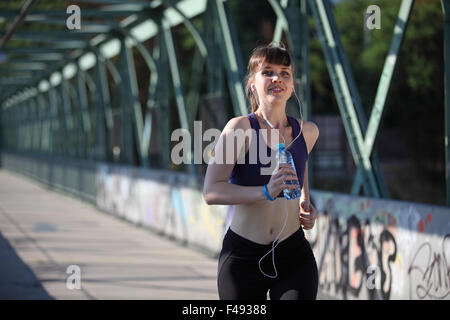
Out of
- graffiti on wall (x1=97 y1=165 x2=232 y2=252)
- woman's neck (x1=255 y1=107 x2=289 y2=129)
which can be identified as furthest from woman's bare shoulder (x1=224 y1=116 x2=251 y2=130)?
graffiti on wall (x1=97 y1=165 x2=232 y2=252)

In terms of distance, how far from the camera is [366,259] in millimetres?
6996

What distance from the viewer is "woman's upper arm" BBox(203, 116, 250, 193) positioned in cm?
296

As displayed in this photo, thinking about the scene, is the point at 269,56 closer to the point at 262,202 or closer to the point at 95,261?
the point at 262,202

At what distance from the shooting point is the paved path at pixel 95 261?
798 cm

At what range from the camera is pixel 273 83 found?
121 inches

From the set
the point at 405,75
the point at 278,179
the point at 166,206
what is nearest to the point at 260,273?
the point at 278,179

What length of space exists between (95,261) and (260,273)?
24.4 feet

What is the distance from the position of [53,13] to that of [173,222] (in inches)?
193

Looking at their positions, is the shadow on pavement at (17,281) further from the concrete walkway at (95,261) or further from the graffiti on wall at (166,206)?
the graffiti on wall at (166,206)

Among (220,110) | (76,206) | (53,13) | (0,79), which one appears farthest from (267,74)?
(0,79)

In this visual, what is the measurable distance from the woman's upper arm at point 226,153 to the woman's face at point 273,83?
18cm

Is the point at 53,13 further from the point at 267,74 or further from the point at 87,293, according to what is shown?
the point at 267,74

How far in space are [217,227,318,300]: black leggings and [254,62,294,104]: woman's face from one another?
1.80 ft

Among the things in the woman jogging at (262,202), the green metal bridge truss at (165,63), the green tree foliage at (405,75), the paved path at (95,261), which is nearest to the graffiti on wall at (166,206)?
the paved path at (95,261)
